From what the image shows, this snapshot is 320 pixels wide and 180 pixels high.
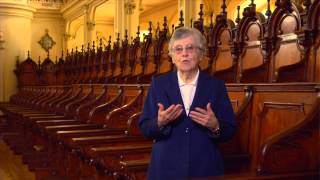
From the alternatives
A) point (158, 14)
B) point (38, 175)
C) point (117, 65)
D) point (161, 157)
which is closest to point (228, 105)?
point (161, 157)

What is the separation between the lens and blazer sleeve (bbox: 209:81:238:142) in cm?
201

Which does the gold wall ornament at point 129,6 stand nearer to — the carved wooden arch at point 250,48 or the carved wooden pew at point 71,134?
the carved wooden pew at point 71,134

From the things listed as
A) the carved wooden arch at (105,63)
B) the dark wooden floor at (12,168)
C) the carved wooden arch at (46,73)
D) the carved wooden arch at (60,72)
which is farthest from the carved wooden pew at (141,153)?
the carved wooden arch at (46,73)

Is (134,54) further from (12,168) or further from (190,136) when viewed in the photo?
(190,136)

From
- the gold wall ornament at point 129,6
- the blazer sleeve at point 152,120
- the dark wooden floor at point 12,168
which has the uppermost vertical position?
the gold wall ornament at point 129,6

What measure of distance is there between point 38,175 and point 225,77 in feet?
8.63

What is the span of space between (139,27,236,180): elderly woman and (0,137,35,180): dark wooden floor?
4077mm

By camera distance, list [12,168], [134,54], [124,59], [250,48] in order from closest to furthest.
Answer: [250,48], [12,168], [134,54], [124,59]

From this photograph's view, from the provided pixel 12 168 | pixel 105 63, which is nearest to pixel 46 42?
pixel 105 63

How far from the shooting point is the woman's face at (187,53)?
6.53 ft

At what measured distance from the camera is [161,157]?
80.5 inches

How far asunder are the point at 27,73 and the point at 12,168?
924cm

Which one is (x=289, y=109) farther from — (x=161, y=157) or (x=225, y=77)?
(x=225, y=77)

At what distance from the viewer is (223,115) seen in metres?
2.04
